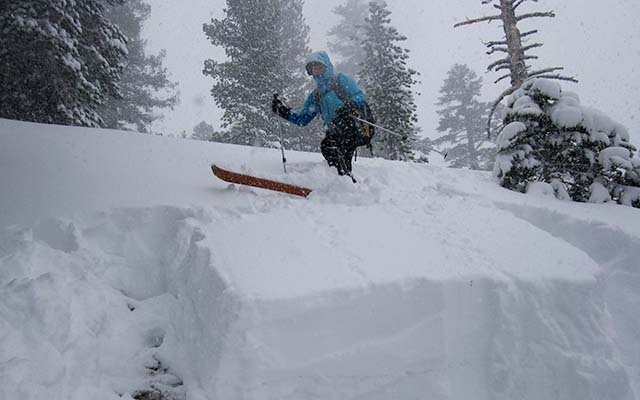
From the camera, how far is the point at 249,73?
17.8 meters

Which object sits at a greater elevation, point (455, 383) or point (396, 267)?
point (396, 267)

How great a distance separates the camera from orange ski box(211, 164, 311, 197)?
5359 millimetres

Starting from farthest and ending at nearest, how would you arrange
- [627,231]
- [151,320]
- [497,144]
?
1. [497,144]
2. [627,231]
3. [151,320]

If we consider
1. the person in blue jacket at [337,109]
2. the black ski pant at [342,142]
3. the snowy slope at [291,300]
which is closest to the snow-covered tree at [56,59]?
the snowy slope at [291,300]

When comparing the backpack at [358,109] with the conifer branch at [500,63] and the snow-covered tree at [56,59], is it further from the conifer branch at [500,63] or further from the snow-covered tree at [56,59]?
the snow-covered tree at [56,59]

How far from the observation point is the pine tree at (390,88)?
50.0 feet

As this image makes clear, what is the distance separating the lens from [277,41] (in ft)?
61.6

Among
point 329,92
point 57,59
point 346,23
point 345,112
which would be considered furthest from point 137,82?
point 345,112

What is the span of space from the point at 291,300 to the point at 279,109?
177 inches

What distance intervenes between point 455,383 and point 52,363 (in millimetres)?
2881

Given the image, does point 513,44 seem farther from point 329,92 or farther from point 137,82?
point 137,82

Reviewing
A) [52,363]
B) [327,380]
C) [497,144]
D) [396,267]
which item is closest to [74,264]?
[52,363]

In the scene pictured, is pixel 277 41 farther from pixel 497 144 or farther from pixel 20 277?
pixel 20 277

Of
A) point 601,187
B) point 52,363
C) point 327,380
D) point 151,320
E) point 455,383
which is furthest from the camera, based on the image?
point 601,187
